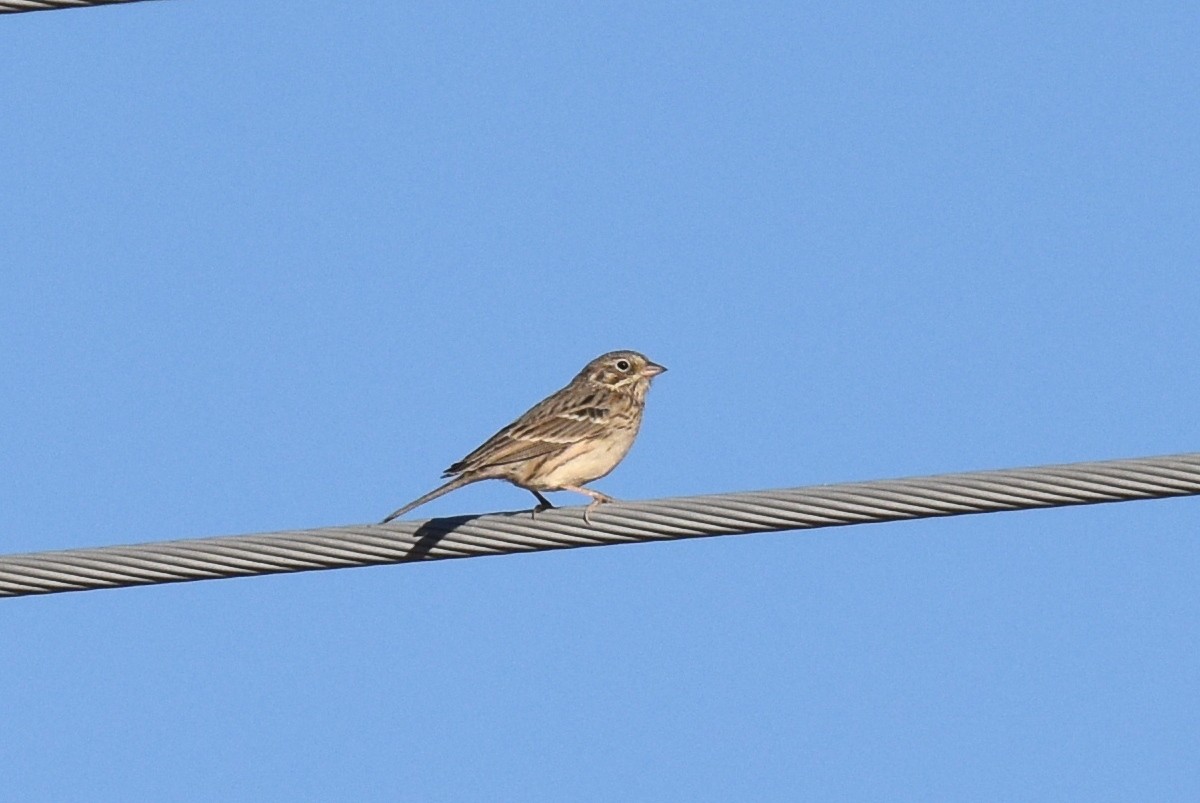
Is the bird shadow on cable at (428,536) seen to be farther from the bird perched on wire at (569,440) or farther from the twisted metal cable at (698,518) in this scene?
the bird perched on wire at (569,440)

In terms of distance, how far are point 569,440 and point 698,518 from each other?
4.55 meters

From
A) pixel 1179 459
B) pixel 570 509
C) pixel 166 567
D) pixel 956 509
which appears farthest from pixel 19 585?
pixel 1179 459

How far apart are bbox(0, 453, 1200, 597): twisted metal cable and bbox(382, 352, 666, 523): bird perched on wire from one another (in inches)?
121

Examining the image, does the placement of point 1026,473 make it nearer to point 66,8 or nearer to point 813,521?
point 813,521

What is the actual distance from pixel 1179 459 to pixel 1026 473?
589 mm

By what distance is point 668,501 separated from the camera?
902 centimetres

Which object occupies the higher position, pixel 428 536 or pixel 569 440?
pixel 569 440

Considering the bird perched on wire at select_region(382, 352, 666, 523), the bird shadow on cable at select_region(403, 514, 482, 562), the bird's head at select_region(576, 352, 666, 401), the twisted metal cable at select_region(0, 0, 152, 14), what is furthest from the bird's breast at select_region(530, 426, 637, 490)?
the twisted metal cable at select_region(0, 0, 152, 14)

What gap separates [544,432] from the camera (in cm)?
1341

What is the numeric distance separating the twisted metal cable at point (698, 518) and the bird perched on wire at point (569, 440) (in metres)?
3.07

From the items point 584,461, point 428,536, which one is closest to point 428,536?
point 428,536

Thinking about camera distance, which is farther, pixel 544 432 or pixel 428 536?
pixel 544 432

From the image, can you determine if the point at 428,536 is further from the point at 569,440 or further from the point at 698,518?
the point at 569,440

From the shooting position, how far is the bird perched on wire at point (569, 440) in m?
12.8
